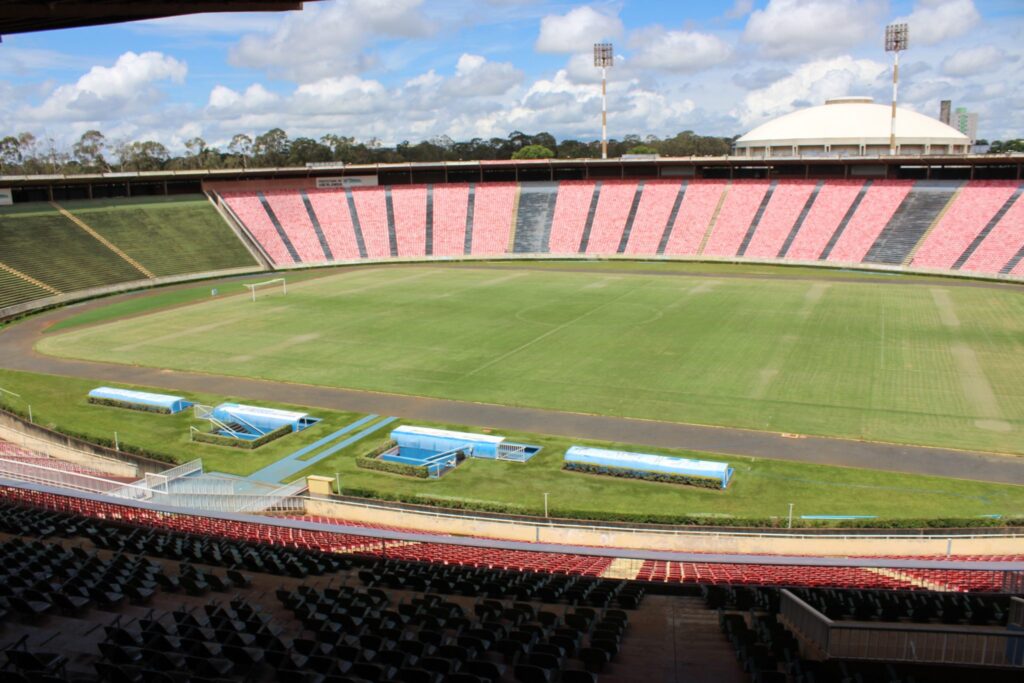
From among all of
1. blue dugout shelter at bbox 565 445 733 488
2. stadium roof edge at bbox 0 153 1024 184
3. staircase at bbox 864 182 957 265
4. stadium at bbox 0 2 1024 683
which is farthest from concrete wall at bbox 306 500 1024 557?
stadium roof edge at bbox 0 153 1024 184

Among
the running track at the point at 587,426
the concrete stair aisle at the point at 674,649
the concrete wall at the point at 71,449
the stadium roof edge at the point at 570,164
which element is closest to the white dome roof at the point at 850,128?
the stadium roof edge at the point at 570,164

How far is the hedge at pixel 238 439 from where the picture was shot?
97.6ft

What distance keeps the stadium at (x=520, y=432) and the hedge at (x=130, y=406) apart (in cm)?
13

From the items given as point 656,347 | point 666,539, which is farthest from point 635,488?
point 656,347

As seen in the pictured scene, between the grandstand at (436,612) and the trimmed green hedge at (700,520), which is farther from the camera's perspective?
the trimmed green hedge at (700,520)

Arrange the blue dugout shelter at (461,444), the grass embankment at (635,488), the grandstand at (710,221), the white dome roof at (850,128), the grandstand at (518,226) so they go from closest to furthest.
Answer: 1. the grass embankment at (635,488)
2. the blue dugout shelter at (461,444)
3. the grandstand at (518,226)
4. the grandstand at (710,221)
5. the white dome roof at (850,128)

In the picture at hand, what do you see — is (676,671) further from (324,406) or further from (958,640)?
(324,406)

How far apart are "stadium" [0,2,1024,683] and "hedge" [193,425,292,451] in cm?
13

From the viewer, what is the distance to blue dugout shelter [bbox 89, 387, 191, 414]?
1326 inches

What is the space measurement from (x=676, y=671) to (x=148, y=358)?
39078mm

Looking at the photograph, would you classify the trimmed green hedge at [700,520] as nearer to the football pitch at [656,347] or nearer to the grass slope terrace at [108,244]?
the football pitch at [656,347]

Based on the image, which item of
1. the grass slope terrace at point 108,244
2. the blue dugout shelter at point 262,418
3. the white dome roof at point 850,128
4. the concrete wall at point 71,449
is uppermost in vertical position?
the white dome roof at point 850,128

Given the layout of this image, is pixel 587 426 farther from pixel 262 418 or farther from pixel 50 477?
pixel 50 477

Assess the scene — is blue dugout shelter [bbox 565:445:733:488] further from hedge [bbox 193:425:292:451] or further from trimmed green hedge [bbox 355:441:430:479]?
hedge [bbox 193:425:292:451]
